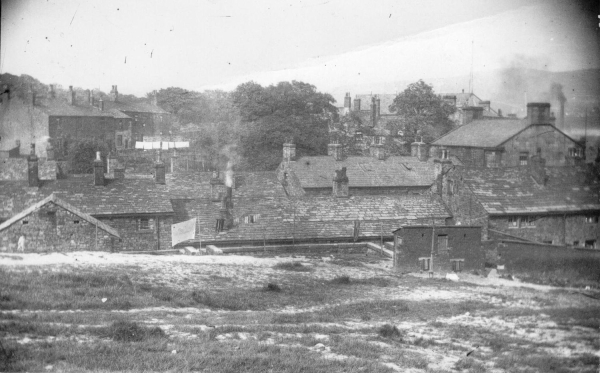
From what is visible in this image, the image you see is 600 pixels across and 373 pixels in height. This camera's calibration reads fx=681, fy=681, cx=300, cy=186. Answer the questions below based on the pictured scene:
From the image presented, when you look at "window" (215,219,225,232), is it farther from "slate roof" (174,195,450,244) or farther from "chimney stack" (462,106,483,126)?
"chimney stack" (462,106,483,126)

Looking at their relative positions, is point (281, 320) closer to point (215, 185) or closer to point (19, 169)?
point (215, 185)

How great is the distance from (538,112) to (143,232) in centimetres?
1148

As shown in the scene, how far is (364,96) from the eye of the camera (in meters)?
14.7

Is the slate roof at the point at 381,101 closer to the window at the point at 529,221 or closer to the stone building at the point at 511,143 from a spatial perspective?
the stone building at the point at 511,143

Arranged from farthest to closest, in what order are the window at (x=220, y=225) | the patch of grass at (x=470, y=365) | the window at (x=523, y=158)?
the window at (x=220, y=225) < the window at (x=523, y=158) < the patch of grass at (x=470, y=365)

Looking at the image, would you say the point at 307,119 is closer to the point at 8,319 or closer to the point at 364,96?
the point at 364,96

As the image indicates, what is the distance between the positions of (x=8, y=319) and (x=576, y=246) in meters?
8.87

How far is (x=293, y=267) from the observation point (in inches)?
494

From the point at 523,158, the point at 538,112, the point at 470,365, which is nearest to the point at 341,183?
the point at 523,158

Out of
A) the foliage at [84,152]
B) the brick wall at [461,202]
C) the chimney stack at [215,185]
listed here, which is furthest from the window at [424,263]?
the foliage at [84,152]

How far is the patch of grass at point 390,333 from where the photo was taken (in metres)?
9.98

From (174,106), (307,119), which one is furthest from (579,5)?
(174,106)

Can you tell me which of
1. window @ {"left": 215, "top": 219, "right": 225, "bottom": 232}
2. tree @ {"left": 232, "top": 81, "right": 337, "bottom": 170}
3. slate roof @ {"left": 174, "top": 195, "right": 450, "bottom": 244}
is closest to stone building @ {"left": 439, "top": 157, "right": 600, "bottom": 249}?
slate roof @ {"left": 174, "top": 195, "right": 450, "bottom": 244}

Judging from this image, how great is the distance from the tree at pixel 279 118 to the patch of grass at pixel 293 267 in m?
3.65
